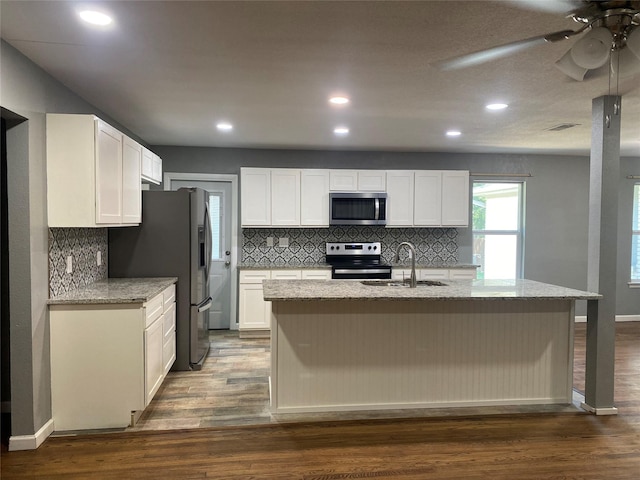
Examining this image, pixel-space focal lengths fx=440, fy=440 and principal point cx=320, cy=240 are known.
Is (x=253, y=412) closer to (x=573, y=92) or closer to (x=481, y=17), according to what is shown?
(x=481, y=17)

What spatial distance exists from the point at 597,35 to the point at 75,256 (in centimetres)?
341

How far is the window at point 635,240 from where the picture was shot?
6336 millimetres

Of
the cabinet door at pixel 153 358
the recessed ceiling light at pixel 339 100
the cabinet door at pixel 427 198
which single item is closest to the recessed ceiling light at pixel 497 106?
the recessed ceiling light at pixel 339 100

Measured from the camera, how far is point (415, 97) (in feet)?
10.8

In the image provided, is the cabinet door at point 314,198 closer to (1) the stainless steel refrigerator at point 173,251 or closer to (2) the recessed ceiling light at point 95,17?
(1) the stainless steel refrigerator at point 173,251

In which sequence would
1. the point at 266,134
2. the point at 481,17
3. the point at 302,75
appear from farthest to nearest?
the point at 266,134 → the point at 302,75 → the point at 481,17

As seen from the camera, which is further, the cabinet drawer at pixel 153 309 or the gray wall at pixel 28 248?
the cabinet drawer at pixel 153 309

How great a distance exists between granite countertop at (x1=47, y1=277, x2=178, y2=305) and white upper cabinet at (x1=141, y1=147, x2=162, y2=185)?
96 cm

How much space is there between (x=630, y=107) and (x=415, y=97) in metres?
1.81

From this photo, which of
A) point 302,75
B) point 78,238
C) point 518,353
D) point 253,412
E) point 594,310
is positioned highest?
point 302,75

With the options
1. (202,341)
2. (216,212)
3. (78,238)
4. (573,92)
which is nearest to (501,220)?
(573,92)

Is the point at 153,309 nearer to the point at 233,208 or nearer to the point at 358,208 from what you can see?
the point at 233,208

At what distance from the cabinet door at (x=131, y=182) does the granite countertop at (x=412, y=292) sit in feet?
4.07

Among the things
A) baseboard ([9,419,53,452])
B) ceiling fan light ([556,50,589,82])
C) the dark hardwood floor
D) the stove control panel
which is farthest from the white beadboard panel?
the stove control panel
